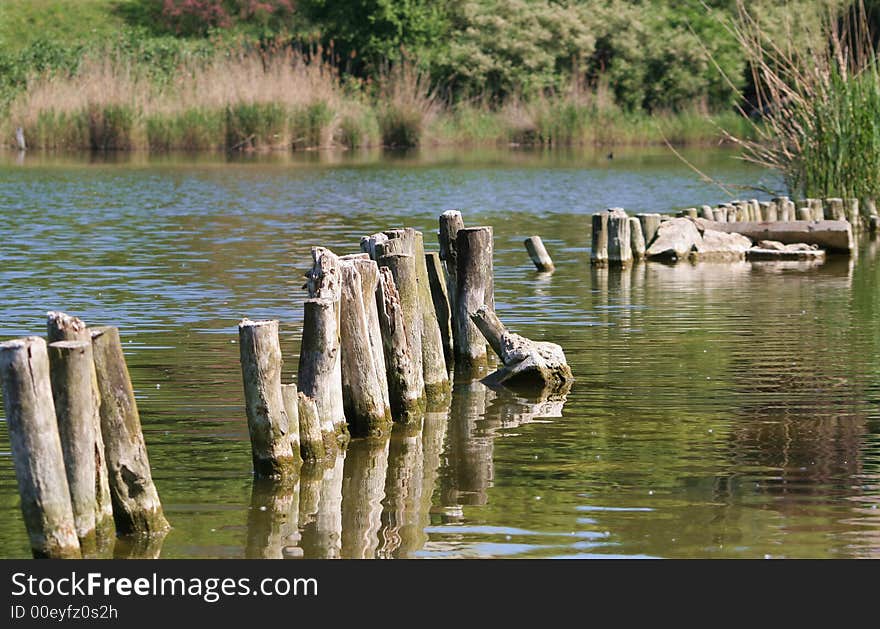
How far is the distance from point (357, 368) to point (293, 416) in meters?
0.96

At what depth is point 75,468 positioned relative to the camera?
6695 millimetres

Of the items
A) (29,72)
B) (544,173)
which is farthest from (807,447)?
(29,72)

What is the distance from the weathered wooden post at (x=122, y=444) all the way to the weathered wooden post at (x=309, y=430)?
1500 millimetres

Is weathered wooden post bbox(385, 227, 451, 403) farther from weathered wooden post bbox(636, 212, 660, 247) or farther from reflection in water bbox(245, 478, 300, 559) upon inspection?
weathered wooden post bbox(636, 212, 660, 247)

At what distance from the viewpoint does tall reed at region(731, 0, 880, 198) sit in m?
20.0

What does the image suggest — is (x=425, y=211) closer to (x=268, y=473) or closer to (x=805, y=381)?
(x=805, y=381)

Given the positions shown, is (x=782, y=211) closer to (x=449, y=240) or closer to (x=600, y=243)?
(x=600, y=243)

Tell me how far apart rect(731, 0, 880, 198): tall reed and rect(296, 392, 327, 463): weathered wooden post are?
39.9 feet

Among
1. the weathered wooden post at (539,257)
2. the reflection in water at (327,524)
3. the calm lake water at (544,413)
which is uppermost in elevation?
the weathered wooden post at (539,257)

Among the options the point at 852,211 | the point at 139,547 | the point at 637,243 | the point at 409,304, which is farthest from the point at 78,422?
the point at 852,211

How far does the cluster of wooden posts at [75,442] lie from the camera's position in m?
6.42

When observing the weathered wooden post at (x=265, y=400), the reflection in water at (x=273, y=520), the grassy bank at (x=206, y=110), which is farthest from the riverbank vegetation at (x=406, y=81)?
the reflection in water at (x=273, y=520)

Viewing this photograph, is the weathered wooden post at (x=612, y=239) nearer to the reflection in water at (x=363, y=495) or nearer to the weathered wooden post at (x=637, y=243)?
the weathered wooden post at (x=637, y=243)
